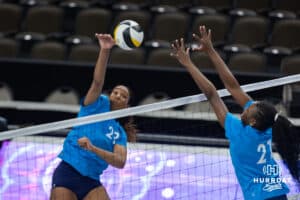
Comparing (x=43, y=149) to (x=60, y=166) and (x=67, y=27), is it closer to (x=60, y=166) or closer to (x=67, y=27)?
(x=60, y=166)

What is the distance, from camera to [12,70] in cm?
1296

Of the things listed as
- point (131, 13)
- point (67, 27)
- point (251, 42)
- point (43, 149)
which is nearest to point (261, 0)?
point (251, 42)

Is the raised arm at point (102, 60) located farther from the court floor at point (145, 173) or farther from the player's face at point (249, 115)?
the court floor at point (145, 173)

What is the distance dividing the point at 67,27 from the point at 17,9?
804 millimetres

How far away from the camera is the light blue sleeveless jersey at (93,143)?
7.57 m

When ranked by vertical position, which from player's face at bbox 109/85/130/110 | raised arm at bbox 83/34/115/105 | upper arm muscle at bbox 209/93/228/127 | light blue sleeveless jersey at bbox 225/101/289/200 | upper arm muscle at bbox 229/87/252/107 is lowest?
light blue sleeveless jersey at bbox 225/101/289/200

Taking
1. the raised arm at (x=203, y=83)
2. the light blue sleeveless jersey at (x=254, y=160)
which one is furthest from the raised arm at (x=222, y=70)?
the light blue sleeveless jersey at (x=254, y=160)

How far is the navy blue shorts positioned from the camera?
7543 millimetres

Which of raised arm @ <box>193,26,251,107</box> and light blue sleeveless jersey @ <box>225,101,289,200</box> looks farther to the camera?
raised arm @ <box>193,26,251,107</box>

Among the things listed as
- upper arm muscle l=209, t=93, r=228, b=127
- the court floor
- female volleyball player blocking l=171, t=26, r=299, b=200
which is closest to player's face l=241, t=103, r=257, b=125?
female volleyball player blocking l=171, t=26, r=299, b=200

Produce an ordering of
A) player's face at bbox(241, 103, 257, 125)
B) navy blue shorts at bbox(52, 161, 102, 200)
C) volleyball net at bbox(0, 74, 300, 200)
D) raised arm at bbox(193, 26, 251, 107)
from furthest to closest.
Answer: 1. volleyball net at bbox(0, 74, 300, 200)
2. navy blue shorts at bbox(52, 161, 102, 200)
3. raised arm at bbox(193, 26, 251, 107)
4. player's face at bbox(241, 103, 257, 125)

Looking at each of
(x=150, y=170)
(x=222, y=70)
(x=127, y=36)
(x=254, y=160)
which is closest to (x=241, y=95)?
(x=222, y=70)

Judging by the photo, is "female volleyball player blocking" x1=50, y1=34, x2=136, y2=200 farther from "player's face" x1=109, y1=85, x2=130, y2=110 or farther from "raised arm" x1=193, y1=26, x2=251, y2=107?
"raised arm" x1=193, y1=26, x2=251, y2=107

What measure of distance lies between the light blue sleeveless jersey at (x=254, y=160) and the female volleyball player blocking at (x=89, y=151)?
0.95 metres
